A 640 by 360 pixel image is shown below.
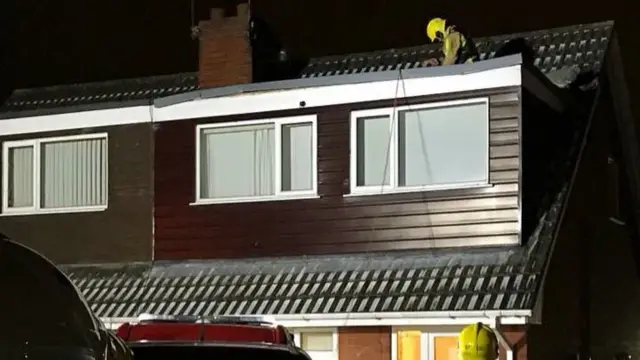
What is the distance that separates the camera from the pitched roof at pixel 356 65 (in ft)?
51.1

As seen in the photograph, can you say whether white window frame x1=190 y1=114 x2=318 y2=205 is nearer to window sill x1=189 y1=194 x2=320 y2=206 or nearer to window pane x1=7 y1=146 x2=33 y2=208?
window sill x1=189 y1=194 x2=320 y2=206

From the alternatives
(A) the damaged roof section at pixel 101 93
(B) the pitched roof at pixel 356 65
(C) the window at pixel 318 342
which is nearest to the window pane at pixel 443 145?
(B) the pitched roof at pixel 356 65

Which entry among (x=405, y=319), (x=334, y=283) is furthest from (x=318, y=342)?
(x=405, y=319)

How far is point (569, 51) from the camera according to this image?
51.5ft

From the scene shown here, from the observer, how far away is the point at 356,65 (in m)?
16.8

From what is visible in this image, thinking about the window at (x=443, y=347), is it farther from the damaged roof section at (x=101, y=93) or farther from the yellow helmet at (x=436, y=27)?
the damaged roof section at (x=101, y=93)

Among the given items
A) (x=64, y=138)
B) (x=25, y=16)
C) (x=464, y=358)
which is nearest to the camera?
(x=464, y=358)

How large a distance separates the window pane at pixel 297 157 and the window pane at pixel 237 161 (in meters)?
0.17

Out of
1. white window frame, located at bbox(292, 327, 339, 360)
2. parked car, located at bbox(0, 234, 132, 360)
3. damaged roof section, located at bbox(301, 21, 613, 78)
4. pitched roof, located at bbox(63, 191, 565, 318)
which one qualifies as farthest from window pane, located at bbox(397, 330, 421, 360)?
parked car, located at bbox(0, 234, 132, 360)

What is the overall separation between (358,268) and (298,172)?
1.58 meters

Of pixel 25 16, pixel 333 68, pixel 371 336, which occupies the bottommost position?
pixel 371 336

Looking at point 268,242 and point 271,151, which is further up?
point 271,151

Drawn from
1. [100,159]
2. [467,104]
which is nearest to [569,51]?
[467,104]

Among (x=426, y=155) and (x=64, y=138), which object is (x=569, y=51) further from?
(x=64, y=138)
